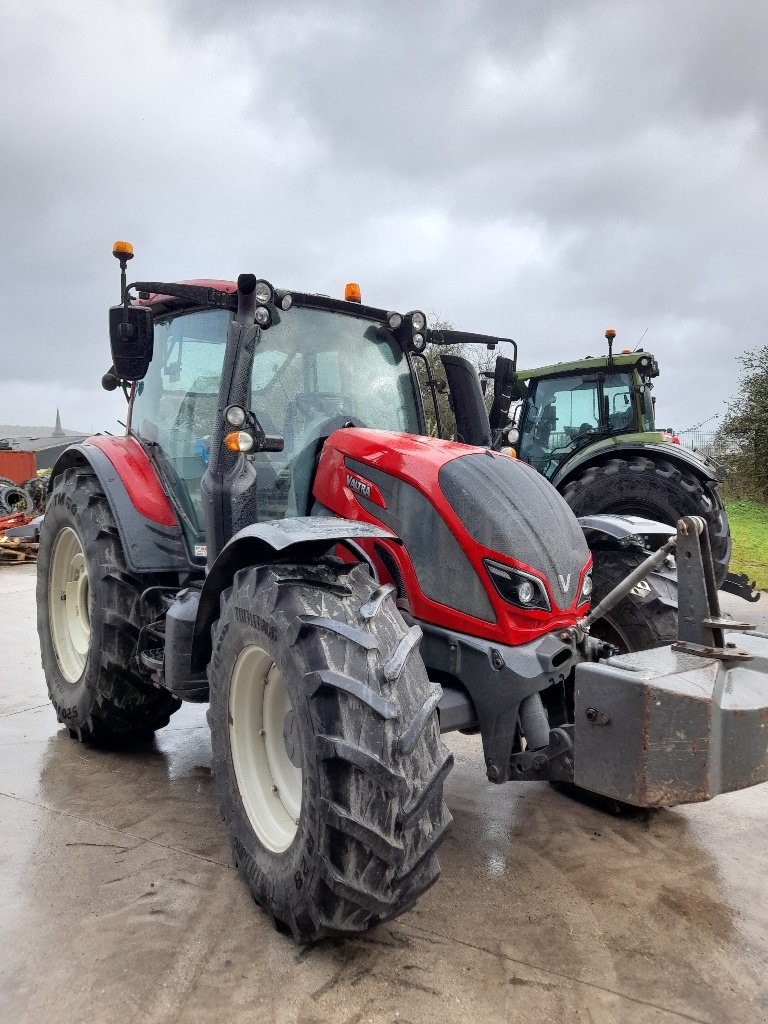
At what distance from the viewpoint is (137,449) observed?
3.99m

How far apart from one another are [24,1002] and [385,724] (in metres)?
1.18

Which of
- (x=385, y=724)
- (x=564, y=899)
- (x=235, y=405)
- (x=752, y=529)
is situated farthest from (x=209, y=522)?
(x=752, y=529)

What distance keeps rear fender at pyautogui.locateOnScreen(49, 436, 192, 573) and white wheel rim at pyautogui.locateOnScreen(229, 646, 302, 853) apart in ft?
3.33

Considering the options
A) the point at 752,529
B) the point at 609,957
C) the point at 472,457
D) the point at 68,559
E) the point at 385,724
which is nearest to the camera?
the point at 385,724

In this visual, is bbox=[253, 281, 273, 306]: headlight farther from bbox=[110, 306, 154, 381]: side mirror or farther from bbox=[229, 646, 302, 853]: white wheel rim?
bbox=[229, 646, 302, 853]: white wheel rim

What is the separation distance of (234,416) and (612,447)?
5235 millimetres

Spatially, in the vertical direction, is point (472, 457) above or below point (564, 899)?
above

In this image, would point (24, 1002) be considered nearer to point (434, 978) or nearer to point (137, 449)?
point (434, 978)

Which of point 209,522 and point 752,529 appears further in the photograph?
point 752,529

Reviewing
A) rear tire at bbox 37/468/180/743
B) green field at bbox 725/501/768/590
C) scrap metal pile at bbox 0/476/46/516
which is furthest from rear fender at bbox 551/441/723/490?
scrap metal pile at bbox 0/476/46/516

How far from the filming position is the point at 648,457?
746cm

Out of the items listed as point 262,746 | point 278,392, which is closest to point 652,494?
point 278,392

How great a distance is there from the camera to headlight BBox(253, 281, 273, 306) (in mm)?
3094

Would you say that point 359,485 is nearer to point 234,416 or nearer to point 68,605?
point 234,416
